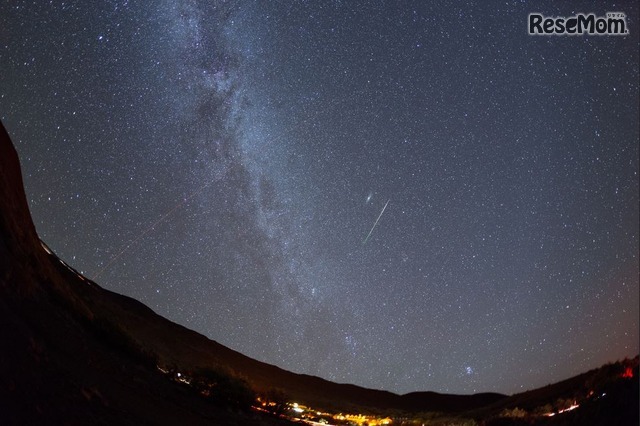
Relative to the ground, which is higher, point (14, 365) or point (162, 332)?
point (162, 332)

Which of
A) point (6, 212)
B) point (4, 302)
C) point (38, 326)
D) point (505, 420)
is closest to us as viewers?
point (4, 302)

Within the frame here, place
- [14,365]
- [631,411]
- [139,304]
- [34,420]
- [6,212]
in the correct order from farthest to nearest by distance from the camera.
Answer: [139,304], [6,212], [631,411], [14,365], [34,420]

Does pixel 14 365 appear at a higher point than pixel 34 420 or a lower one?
higher

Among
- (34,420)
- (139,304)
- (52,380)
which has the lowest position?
(34,420)

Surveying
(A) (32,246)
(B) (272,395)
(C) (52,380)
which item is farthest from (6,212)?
(B) (272,395)

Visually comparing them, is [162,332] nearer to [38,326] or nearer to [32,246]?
[32,246]

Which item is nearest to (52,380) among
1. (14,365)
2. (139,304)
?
(14,365)

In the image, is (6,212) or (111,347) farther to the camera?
(111,347)

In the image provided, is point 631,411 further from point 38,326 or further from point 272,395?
point 38,326

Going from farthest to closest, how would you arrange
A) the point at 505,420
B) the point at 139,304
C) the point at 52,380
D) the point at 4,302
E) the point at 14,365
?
the point at 139,304
the point at 505,420
the point at 4,302
the point at 52,380
the point at 14,365
